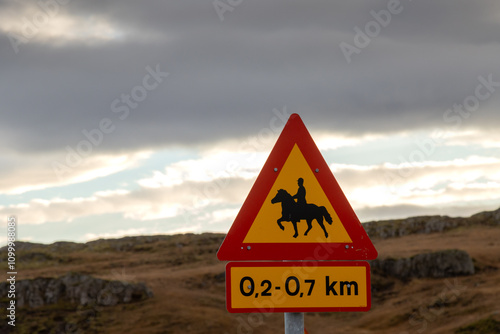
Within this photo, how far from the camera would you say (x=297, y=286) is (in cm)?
407

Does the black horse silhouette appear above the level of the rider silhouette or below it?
below

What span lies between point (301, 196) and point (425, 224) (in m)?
72.7

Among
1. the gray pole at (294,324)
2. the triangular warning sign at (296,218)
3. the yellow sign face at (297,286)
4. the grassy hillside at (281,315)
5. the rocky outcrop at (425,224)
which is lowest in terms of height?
the grassy hillside at (281,315)

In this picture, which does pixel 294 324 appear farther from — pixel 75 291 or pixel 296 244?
pixel 75 291

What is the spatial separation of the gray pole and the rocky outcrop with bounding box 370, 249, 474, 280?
128 feet

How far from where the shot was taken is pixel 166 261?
195 ft

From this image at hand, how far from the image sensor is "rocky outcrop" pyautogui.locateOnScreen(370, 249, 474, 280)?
40750 millimetres

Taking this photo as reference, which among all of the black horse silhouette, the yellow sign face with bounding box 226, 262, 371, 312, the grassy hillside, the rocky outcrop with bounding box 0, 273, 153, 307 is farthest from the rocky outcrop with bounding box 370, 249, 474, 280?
the black horse silhouette

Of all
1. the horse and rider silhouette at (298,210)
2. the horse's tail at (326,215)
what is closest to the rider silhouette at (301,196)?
the horse and rider silhouette at (298,210)

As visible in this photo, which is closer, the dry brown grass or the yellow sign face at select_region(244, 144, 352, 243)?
the yellow sign face at select_region(244, 144, 352, 243)

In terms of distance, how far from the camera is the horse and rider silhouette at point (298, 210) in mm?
A: 4070

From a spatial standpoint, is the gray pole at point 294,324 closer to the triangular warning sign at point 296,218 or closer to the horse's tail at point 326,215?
the triangular warning sign at point 296,218

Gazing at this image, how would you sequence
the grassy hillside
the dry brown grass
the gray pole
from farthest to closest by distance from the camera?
the dry brown grass → the grassy hillside → the gray pole

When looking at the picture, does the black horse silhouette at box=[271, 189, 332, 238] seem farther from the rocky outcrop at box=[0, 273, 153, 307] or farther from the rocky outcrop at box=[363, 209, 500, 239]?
the rocky outcrop at box=[363, 209, 500, 239]
